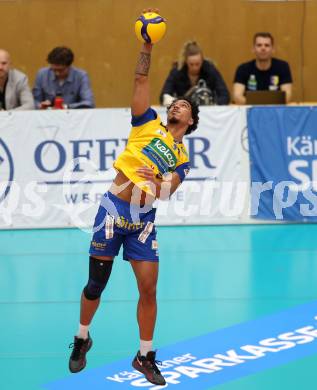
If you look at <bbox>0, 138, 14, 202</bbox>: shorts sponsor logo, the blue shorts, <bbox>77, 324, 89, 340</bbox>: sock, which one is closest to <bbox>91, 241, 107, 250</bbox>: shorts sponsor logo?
the blue shorts

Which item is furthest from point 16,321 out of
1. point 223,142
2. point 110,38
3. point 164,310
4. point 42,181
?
point 110,38

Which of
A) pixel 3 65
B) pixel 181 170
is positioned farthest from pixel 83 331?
pixel 3 65

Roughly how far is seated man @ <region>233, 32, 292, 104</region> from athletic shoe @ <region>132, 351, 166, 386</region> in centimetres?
713

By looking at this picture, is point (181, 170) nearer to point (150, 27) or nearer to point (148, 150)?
point (148, 150)

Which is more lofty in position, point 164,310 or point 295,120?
point 295,120

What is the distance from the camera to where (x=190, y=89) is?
535 inches

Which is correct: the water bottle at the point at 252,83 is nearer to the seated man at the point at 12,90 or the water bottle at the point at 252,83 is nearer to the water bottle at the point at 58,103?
the water bottle at the point at 58,103

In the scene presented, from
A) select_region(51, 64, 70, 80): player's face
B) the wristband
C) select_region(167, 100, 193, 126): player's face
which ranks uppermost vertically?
select_region(51, 64, 70, 80): player's face

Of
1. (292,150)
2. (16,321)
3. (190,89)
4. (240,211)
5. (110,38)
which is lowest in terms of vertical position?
(16,321)

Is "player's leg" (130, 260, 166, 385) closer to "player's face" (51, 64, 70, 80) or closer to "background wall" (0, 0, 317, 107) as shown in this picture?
"player's face" (51, 64, 70, 80)

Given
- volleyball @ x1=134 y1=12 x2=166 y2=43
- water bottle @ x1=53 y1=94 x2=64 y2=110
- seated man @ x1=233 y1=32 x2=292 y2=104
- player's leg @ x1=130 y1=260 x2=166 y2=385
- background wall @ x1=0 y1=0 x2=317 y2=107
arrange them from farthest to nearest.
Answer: background wall @ x1=0 y1=0 x2=317 y2=107 → seated man @ x1=233 y1=32 x2=292 y2=104 → water bottle @ x1=53 y1=94 x2=64 y2=110 → player's leg @ x1=130 y1=260 x2=166 y2=385 → volleyball @ x1=134 y1=12 x2=166 y2=43

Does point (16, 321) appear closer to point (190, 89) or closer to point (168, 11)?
point (190, 89)

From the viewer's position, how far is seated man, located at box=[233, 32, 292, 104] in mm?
13870

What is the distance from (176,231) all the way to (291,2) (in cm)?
587
